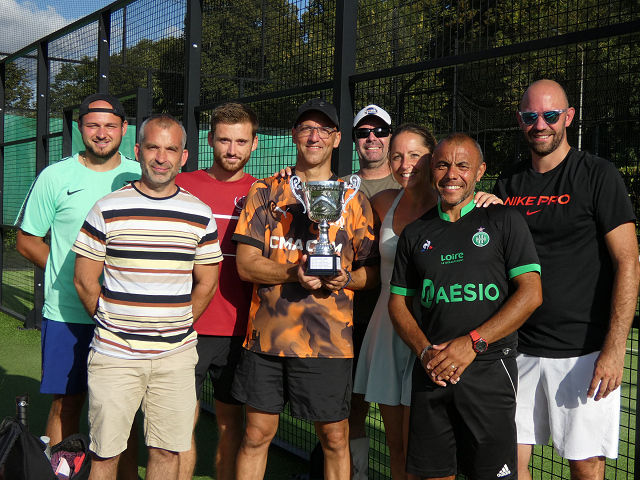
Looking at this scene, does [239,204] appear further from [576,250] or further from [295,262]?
[576,250]

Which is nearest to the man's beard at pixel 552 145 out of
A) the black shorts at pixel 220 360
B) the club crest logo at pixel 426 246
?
the club crest logo at pixel 426 246

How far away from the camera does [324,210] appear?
2.96m

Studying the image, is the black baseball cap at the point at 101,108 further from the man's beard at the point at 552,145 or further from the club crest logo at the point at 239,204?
the man's beard at the point at 552,145

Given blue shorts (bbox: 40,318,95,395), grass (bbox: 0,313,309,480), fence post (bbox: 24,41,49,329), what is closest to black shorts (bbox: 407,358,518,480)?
grass (bbox: 0,313,309,480)

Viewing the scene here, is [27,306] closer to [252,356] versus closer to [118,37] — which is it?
[118,37]

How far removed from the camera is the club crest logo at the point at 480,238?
2.67 meters

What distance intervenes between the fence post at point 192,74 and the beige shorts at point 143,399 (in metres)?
2.53

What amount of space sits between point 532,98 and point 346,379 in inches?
64.6

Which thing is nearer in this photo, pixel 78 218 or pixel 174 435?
pixel 174 435

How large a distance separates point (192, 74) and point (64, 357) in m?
2.71

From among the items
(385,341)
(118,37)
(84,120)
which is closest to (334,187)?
(385,341)

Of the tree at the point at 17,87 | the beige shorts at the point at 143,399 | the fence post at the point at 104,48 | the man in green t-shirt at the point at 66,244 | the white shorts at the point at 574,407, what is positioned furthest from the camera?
the tree at the point at 17,87

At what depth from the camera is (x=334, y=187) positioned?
9.59 feet

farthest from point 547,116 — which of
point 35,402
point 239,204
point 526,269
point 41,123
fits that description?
point 41,123
